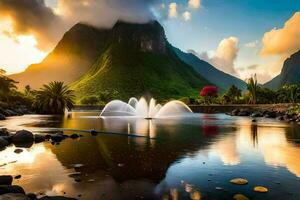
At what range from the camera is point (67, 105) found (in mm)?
97188

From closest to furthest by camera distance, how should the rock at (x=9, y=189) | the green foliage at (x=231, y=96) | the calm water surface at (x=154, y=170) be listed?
A: the rock at (x=9, y=189), the calm water surface at (x=154, y=170), the green foliage at (x=231, y=96)

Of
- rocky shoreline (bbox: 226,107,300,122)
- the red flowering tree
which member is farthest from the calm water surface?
the red flowering tree

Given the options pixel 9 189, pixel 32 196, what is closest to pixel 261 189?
pixel 32 196

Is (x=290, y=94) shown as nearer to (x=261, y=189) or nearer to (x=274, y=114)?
(x=274, y=114)

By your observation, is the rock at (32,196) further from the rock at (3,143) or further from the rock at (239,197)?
the rock at (3,143)

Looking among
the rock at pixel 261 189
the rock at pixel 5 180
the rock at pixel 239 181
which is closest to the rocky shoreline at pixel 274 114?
the rock at pixel 239 181

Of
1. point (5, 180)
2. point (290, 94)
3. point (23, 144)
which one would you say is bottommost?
point (5, 180)

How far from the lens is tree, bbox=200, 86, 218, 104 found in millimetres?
117062

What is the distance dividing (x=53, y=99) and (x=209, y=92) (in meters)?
58.7

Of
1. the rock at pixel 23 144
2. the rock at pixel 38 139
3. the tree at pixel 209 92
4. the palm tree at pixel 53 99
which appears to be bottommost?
the rock at pixel 23 144

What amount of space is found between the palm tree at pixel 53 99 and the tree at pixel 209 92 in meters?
51.5

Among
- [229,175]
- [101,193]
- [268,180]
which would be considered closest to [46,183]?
[101,193]

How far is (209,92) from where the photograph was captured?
386 ft

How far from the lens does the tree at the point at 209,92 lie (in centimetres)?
11706
